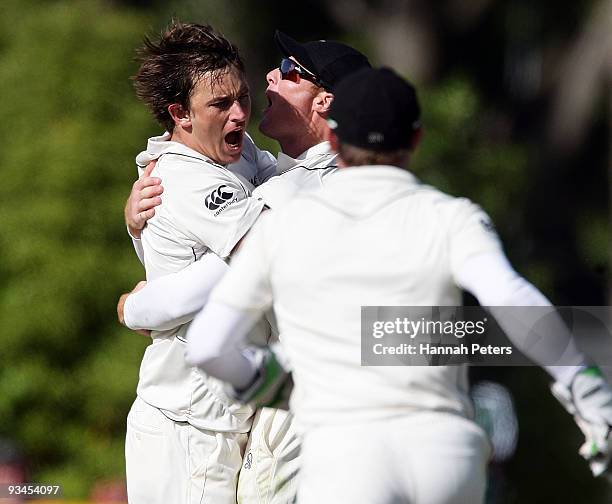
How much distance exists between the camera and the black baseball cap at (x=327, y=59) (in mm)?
3830

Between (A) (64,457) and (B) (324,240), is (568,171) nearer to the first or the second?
(A) (64,457)

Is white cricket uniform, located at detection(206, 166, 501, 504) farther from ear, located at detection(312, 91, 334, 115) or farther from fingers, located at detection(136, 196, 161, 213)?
ear, located at detection(312, 91, 334, 115)

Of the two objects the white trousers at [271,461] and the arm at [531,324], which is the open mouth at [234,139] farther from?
the arm at [531,324]

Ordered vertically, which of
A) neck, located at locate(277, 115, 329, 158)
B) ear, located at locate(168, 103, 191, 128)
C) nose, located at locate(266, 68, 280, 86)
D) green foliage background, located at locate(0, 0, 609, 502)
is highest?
nose, located at locate(266, 68, 280, 86)

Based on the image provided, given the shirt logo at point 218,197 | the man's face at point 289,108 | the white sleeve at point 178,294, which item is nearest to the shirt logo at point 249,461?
the white sleeve at point 178,294

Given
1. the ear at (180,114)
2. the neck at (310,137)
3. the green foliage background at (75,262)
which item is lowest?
the green foliage background at (75,262)

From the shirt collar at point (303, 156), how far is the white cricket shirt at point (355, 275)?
0.93 meters

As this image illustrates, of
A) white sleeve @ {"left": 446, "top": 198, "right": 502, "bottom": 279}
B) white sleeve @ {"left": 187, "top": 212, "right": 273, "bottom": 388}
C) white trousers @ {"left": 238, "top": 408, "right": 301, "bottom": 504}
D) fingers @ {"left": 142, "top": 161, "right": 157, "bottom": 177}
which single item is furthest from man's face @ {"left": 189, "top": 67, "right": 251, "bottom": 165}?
white sleeve @ {"left": 446, "top": 198, "right": 502, "bottom": 279}

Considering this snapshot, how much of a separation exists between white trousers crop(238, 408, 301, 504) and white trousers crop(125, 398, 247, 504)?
5 centimetres

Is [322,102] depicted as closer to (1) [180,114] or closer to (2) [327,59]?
(2) [327,59]

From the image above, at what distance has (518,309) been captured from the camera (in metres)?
2.71

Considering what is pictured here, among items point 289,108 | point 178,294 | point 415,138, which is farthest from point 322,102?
point 415,138

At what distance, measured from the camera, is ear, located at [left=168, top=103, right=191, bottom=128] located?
378 centimetres

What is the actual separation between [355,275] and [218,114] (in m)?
1.12
